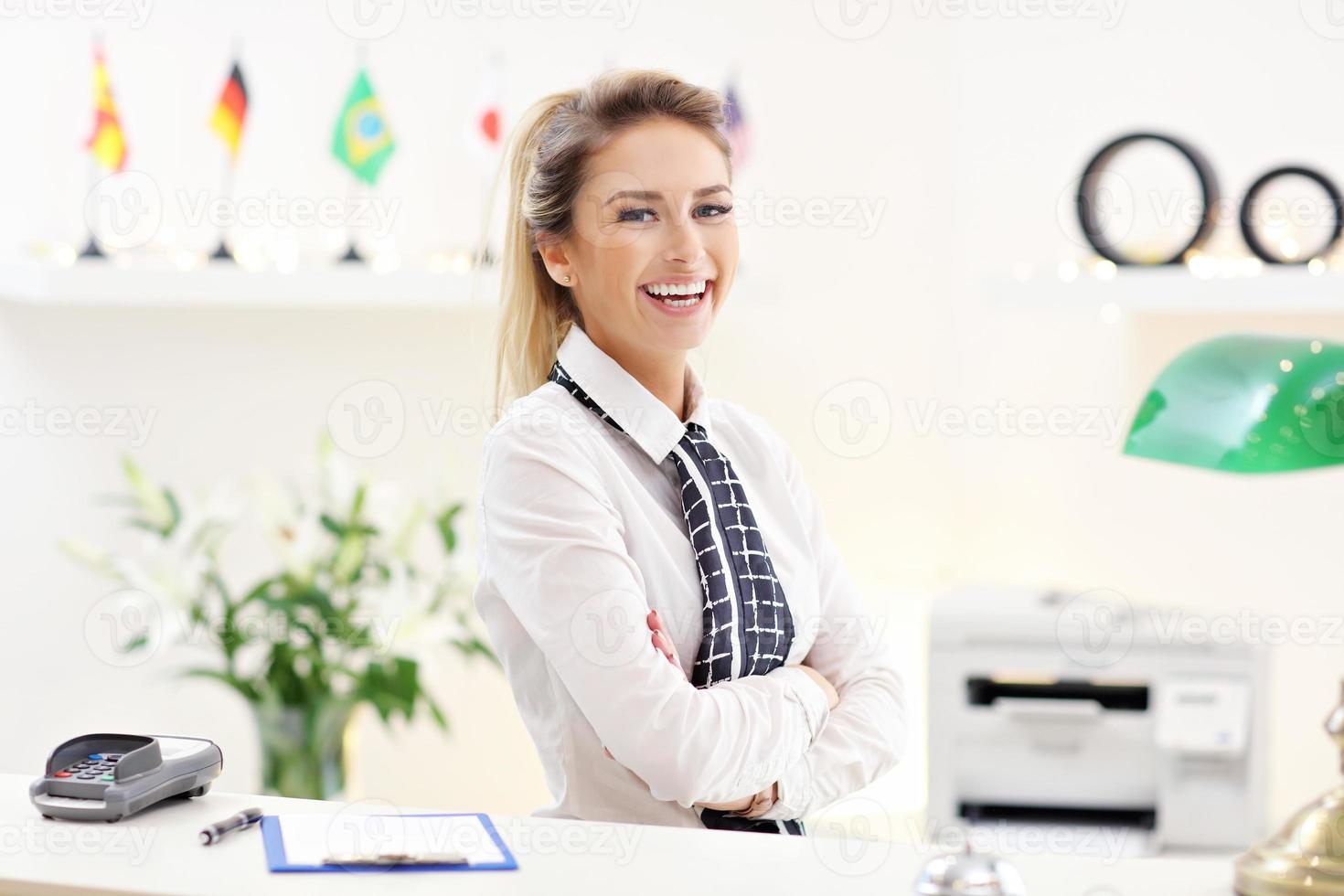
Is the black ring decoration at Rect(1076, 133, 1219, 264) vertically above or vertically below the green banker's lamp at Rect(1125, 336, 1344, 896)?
above

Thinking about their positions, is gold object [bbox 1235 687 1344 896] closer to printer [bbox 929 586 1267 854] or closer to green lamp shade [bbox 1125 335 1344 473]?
green lamp shade [bbox 1125 335 1344 473]

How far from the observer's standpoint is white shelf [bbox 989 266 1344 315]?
296 centimetres

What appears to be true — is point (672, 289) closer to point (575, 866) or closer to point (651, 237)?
point (651, 237)

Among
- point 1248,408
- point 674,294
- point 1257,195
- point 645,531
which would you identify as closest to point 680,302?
point 674,294

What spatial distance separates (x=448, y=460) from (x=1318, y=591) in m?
2.17

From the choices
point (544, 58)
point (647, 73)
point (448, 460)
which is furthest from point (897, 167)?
point (647, 73)

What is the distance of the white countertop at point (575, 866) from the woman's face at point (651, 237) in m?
0.58

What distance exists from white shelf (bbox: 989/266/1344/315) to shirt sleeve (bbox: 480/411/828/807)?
1863mm

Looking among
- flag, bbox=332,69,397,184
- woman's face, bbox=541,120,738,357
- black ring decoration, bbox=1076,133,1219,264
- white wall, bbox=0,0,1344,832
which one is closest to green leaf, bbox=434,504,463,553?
white wall, bbox=0,0,1344,832

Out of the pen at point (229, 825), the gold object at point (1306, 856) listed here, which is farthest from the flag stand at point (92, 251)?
the gold object at point (1306, 856)

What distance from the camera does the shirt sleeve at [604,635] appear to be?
1.39m

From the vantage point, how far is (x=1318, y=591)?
334cm

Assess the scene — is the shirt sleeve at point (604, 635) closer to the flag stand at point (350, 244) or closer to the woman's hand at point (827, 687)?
the woman's hand at point (827, 687)

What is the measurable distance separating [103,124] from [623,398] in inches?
83.6
